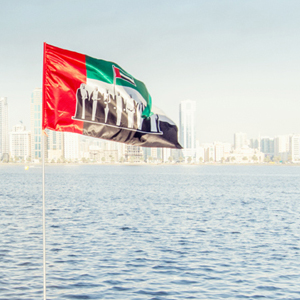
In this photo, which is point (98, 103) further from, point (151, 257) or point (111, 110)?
point (151, 257)

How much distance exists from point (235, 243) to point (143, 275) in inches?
384

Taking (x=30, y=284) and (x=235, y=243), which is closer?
(x=30, y=284)

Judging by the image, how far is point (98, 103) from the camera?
10.7 m

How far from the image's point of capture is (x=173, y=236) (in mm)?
30625

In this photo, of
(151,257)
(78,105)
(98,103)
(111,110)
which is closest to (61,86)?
(78,105)

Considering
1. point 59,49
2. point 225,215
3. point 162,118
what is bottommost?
point 225,215

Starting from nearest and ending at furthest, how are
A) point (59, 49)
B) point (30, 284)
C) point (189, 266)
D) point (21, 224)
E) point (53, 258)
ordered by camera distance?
1. point (59, 49)
2. point (30, 284)
3. point (189, 266)
4. point (53, 258)
5. point (21, 224)

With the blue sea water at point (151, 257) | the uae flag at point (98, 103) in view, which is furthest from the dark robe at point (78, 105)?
the blue sea water at point (151, 257)

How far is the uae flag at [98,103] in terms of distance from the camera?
34.4 ft

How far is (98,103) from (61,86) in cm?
→ 96

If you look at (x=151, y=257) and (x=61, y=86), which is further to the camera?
(x=151, y=257)

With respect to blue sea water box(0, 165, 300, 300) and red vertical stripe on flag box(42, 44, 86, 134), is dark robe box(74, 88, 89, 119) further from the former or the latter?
blue sea water box(0, 165, 300, 300)

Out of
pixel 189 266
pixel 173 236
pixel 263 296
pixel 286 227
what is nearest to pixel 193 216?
pixel 286 227

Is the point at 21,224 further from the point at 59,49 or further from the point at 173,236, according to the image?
the point at 59,49
